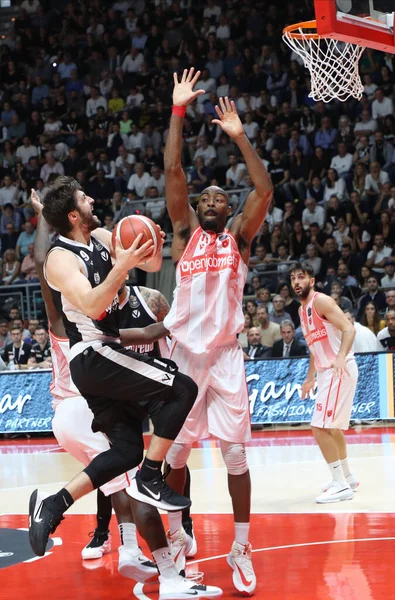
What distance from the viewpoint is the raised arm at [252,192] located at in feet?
17.3

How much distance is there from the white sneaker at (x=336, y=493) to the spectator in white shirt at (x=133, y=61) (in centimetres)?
1401

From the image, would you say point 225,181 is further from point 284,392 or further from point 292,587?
point 292,587

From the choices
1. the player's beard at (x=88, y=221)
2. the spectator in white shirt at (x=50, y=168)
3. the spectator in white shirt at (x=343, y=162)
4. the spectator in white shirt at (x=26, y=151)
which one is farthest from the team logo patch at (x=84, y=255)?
the spectator in white shirt at (x=26, y=151)

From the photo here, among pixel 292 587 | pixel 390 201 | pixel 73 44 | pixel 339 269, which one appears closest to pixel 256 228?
pixel 292 587

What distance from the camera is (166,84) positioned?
62.2 ft

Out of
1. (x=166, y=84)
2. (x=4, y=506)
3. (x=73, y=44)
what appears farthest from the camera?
(x=73, y=44)

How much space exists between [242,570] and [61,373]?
187 centimetres

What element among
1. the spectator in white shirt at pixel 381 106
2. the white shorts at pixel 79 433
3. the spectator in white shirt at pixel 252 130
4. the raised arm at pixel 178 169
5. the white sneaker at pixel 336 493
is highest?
the spectator in white shirt at pixel 381 106

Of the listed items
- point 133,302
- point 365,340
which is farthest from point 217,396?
point 365,340

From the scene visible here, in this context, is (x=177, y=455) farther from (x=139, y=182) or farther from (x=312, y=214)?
(x=139, y=182)

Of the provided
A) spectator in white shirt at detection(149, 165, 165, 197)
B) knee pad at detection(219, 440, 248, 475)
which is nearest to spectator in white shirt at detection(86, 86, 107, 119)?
spectator in white shirt at detection(149, 165, 165, 197)

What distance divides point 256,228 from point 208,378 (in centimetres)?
93

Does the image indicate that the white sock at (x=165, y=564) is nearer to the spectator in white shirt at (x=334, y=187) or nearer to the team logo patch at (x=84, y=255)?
the team logo patch at (x=84, y=255)

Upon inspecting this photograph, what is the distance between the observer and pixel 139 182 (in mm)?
17266
